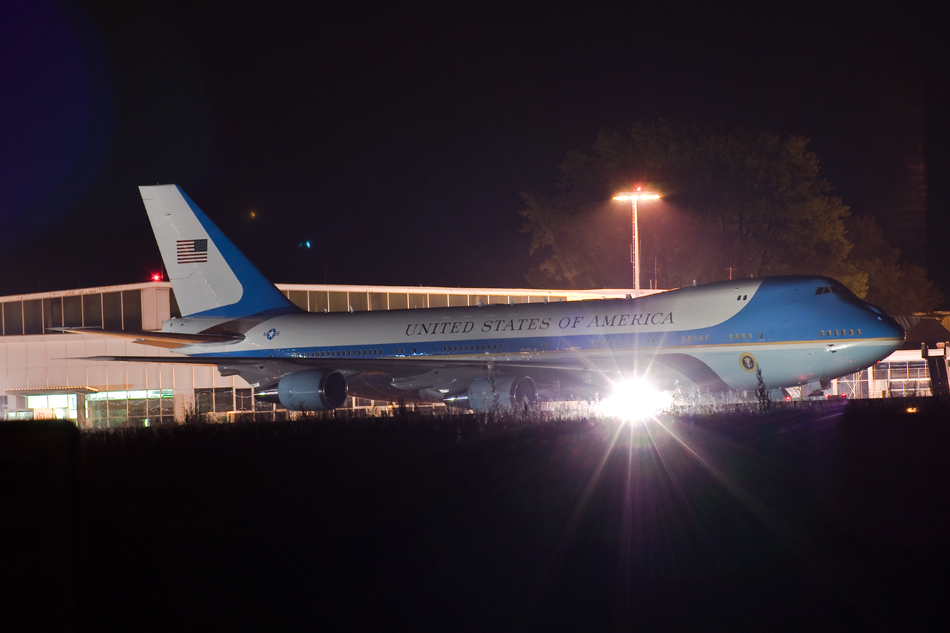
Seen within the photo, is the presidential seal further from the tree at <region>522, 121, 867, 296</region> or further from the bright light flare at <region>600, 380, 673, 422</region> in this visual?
the tree at <region>522, 121, 867, 296</region>

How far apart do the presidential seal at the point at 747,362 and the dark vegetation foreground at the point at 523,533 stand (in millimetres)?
9510

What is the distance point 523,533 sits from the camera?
8.82 metres

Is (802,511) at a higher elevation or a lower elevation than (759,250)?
lower

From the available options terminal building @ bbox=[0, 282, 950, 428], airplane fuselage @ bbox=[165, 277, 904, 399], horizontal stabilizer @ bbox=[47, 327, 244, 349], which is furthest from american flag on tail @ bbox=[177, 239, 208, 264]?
terminal building @ bbox=[0, 282, 950, 428]

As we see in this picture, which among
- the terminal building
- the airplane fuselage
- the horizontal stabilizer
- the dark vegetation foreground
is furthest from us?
the terminal building

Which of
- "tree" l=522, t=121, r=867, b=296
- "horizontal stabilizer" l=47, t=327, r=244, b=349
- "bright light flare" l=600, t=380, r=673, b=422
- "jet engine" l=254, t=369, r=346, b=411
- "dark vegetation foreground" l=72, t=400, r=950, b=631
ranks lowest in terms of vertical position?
"dark vegetation foreground" l=72, t=400, r=950, b=631

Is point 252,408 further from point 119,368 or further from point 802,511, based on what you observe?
point 802,511

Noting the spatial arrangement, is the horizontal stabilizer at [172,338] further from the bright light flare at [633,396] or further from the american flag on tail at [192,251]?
the bright light flare at [633,396]

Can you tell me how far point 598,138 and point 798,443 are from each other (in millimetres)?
62379

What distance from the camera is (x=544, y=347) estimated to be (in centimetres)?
2638

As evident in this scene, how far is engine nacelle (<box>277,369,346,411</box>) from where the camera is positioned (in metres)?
25.6

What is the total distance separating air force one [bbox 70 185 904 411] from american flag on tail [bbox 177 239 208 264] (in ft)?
0.16

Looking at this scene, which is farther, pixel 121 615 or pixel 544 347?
pixel 544 347

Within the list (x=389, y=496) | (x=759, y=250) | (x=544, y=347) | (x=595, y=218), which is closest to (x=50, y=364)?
(x=544, y=347)
